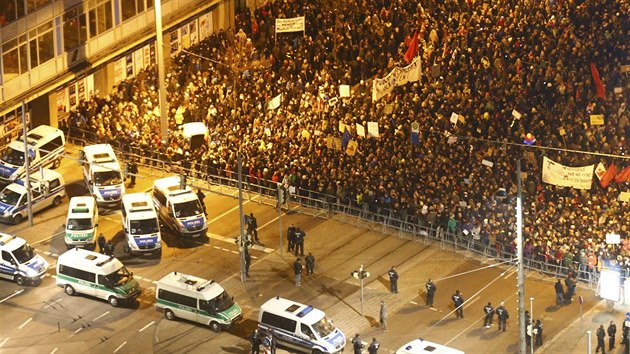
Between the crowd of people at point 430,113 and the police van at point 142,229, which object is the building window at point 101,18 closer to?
the crowd of people at point 430,113

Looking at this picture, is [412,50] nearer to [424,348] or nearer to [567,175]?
[567,175]

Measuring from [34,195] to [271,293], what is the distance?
49.9 feet

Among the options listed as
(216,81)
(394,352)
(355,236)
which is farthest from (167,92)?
(394,352)

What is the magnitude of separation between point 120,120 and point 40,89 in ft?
15.6

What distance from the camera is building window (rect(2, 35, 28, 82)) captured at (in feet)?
275

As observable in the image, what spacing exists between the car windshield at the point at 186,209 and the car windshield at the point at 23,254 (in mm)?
7606

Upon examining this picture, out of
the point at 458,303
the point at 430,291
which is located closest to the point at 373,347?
the point at 458,303

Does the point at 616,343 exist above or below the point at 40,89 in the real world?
below

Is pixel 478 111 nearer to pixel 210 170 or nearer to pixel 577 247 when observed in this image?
pixel 577 247

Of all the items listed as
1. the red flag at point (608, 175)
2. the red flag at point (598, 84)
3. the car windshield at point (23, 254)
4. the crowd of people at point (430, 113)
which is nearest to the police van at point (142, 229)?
the car windshield at point (23, 254)

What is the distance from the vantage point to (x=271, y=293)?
72500mm

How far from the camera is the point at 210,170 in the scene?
270 feet

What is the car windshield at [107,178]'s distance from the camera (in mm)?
79938

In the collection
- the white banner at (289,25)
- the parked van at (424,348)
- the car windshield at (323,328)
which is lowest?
the parked van at (424,348)
